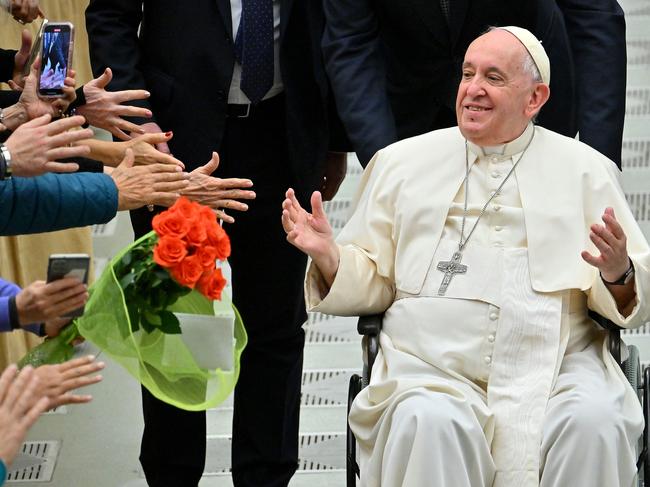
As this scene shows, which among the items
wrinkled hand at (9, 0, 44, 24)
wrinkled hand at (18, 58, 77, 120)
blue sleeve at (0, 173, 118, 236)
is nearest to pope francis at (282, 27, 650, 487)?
blue sleeve at (0, 173, 118, 236)

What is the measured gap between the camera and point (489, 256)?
4.17 meters

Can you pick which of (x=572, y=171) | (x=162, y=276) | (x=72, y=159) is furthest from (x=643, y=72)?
(x=162, y=276)

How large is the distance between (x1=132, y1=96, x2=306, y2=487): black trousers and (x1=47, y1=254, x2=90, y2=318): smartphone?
116cm

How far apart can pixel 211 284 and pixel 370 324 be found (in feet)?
2.65

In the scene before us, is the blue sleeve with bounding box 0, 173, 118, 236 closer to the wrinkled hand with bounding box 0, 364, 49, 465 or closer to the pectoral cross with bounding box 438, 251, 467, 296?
the wrinkled hand with bounding box 0, 364, 49, 465

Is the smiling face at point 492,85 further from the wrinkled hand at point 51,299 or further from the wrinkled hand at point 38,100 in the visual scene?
the wrinkled hand at point 51,299

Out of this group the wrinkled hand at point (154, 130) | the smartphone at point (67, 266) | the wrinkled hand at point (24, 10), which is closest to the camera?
the smartphone at point (67, 266)

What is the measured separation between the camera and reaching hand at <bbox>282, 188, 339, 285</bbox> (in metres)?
4.03

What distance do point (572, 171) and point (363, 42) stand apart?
0.83m

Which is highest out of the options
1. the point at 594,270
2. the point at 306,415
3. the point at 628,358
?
the point at 594,270

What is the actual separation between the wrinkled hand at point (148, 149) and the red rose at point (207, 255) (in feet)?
2.45

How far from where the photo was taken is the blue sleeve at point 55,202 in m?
3.74

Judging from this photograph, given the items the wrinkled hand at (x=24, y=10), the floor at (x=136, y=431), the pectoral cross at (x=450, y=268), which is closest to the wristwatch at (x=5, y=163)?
the pectoral cross at (x=450, y=268)

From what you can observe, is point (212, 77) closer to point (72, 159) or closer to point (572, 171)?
point (72, 159)
